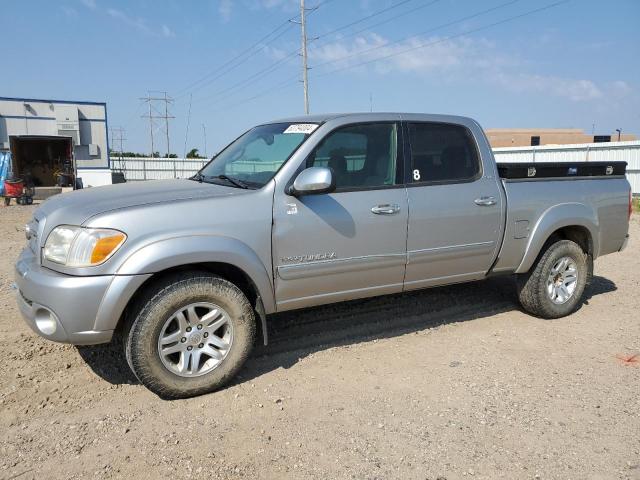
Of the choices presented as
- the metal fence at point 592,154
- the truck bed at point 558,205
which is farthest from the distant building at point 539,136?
the truck bed at point 558,205

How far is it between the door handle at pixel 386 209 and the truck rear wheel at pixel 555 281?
1.94 meters

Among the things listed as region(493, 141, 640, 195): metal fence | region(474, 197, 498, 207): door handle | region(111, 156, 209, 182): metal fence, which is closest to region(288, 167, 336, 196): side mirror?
region(474, 197, 498, 207): door handle

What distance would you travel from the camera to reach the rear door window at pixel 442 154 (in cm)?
438

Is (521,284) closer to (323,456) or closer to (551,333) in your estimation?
(551,333)

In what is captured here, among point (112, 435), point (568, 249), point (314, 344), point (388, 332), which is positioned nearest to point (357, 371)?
point (314, 344)

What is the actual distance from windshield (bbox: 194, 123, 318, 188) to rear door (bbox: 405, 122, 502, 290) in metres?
0.99

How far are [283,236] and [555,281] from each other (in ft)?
10.3

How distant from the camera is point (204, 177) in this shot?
177 inches

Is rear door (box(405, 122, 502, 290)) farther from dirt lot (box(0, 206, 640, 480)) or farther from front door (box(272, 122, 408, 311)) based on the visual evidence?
dirt lot (box(0, 206, 640, 480))

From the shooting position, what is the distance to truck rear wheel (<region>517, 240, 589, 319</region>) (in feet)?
16.9

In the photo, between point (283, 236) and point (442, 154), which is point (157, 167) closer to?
point (442, 154)

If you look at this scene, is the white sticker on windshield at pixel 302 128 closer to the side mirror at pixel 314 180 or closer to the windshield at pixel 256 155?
the windshield at pixel 256 155

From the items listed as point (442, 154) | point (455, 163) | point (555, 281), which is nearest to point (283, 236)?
point (442, 154)

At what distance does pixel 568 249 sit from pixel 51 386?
4.74 meters
